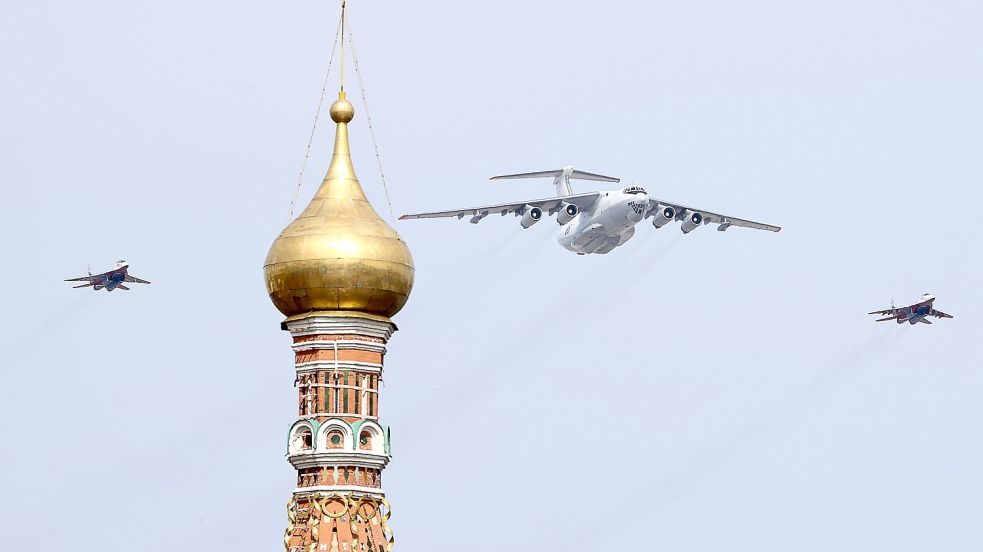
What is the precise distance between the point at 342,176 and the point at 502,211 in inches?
2477

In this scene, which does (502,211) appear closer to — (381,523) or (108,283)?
(108,283)

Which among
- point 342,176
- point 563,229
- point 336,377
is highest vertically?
point 563,229

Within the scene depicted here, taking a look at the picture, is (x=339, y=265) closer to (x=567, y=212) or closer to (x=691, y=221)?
(x=567, y=212)

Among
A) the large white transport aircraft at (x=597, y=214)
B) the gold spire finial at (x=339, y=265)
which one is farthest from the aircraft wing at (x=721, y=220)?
the gold spire finial at (x=339, y=265)

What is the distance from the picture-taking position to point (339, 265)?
6456 centimetres

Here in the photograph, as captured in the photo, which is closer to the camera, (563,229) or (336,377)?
(336,377)

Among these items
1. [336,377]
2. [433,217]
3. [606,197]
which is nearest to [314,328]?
[336,377]

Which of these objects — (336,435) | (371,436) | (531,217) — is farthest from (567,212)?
(336,435)

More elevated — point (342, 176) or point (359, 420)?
point (342, 176)

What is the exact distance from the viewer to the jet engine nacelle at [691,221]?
416 ft

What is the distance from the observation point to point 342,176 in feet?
220

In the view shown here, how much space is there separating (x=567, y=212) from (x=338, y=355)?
60246 mm

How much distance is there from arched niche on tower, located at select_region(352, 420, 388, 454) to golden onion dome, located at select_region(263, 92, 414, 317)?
3.07 meters

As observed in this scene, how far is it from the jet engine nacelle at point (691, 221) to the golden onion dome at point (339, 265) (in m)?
62.0
